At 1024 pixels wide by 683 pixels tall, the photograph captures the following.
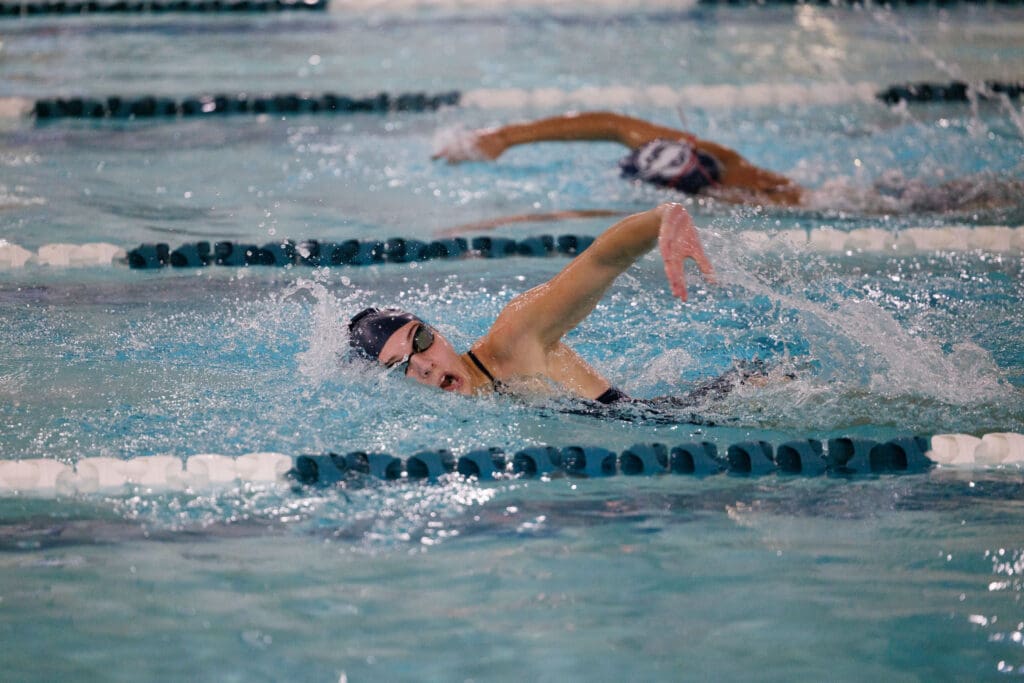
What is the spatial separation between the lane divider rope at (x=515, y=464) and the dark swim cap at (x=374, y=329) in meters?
0.24

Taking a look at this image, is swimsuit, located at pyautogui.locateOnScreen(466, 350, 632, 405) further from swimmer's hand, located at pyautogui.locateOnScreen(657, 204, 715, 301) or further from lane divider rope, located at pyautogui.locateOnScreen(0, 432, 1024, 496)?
swimmer's hand, located at pyautogui.locateOnScreen(657, 204, 715, 301)

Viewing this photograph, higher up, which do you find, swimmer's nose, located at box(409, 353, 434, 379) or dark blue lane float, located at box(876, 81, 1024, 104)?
dark blue lane float, located at box(876, 81, 1024, 104)

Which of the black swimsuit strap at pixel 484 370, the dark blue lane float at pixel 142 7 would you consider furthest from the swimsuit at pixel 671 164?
the dark blue lane float at pixel 142 7

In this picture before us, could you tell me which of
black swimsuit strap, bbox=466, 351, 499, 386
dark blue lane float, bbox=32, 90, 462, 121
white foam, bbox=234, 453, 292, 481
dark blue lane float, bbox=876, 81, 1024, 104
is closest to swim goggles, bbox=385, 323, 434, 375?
black swimsuit strap, bbox=466, 351, 499, 386

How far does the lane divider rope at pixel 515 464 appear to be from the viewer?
2729mm

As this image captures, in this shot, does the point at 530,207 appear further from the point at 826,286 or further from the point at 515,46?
the point at 515,46

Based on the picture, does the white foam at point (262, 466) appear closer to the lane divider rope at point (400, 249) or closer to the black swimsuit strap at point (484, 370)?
the black swimsuit strap at point (484, 370)

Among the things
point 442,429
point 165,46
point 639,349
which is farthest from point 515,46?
point 442,429

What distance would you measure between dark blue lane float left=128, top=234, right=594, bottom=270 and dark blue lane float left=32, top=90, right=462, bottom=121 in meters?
1.78

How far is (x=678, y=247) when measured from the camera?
2428mm

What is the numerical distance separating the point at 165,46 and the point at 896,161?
13.8 ft

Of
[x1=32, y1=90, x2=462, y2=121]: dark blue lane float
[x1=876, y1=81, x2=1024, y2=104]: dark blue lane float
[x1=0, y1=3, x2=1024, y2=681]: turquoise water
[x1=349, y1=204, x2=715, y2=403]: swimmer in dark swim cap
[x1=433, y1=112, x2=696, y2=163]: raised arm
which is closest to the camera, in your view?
[x1=0, y1=3, x2=1024, y2=681]: turquoise water

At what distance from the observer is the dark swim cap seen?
2793 mm

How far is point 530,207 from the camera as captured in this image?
4.74 m
